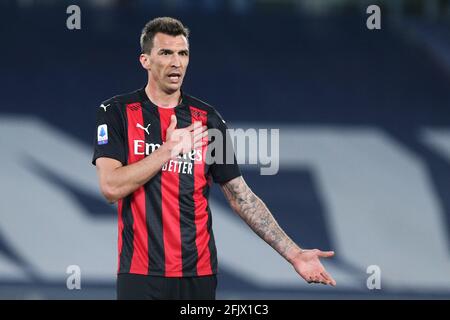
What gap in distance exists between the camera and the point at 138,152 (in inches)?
155

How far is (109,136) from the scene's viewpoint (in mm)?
3916

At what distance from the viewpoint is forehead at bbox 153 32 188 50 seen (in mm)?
3994

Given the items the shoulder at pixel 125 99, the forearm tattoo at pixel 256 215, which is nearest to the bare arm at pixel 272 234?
the forearm tattoo at pixel 256 215

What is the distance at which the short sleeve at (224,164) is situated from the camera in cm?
410

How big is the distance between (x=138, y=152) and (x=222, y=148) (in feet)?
1.22

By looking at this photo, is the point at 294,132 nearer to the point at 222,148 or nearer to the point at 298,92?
the point at 298,92

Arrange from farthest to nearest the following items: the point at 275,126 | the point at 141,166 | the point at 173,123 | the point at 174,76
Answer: the point at 275,126
the point at 174,76
the point at 173,123
the point at 141,166

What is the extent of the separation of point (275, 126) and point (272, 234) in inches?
171

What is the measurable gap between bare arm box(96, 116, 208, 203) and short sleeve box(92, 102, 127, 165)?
0.03 meters

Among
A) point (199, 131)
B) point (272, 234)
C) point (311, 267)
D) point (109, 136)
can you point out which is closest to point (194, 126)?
point (199, 131)

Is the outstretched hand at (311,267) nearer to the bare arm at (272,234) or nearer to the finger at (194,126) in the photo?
the bare arm at (272,234)

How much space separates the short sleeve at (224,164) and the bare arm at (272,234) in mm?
46

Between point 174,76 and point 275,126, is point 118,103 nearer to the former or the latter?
point 174,76

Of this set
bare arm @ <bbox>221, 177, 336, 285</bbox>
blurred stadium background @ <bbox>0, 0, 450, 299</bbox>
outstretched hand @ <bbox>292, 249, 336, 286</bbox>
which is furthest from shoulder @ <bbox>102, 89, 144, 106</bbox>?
blurred stadium background @ <bbox>0, 0, 450, 299</bbox>
